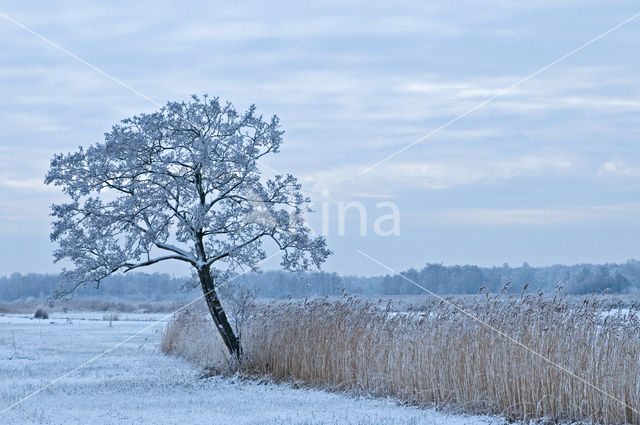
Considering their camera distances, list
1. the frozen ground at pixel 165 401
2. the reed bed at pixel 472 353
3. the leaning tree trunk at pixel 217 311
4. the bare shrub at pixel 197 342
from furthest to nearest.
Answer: the bare shrub at pixel 197 342 < the leaning tree trunk at pixel 217 311 < the frozen ground at pixel 165 401 < the reed bed at pixel 472 353

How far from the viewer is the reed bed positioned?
37.0ft

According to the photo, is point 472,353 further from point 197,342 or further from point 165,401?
point 197,342

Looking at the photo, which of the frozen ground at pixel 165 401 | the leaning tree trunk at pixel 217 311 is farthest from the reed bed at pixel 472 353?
the frozen ground at pixel 165 401

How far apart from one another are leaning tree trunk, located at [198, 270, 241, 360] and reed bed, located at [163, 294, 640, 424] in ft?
1.01

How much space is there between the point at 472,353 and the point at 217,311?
7134 mm

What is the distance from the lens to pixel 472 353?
12.8m

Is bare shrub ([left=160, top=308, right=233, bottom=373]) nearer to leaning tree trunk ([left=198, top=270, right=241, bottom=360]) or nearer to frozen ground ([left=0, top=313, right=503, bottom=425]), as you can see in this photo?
leaning tree trunk ([left=198, top=270, right=241, bottom=360])

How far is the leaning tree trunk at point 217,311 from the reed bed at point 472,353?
0.31m

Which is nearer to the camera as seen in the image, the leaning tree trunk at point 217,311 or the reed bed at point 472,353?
the reed bed at point 472,353

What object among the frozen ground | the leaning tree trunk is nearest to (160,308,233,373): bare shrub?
the leaning tree trunk

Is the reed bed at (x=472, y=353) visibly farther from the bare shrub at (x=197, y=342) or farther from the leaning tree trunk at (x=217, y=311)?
the bare shrub at (x=197, y=342)

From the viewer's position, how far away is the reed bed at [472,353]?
1127cm

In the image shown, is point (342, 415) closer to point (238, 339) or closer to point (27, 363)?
point (238, 339)

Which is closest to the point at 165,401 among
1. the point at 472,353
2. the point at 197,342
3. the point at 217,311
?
the point at 217,311
